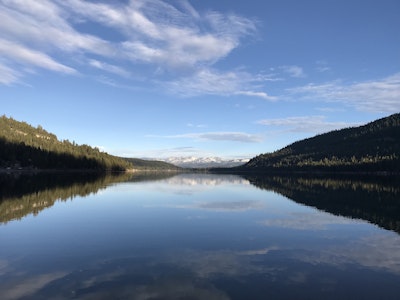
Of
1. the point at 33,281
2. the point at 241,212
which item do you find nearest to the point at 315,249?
the point at 33,281

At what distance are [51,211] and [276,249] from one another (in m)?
30.1

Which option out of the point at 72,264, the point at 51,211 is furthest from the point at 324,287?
the point at 51,211

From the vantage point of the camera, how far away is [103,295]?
15.6 metres

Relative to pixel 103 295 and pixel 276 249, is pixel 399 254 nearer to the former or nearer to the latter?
pixel 276 249

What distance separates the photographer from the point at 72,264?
20641 mm

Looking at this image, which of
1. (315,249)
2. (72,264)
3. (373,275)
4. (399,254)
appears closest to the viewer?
(373,275)

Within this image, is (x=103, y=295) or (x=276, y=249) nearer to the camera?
(x=103, y=295)

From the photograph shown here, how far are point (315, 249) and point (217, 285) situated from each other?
37.5 feet

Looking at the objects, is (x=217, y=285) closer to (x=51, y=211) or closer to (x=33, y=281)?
(x=33, y=281)

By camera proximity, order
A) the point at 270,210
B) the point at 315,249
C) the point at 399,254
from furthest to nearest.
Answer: the point at 270,210 < the point at 315,249 < the point at 399,254

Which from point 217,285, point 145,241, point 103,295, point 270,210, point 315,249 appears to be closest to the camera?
point 103,295

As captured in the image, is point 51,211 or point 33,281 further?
point 51,211

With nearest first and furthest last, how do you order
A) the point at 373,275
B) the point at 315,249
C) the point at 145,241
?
the point at 373,275
the point at 315,249
the point at 145,241

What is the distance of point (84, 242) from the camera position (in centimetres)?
2703
